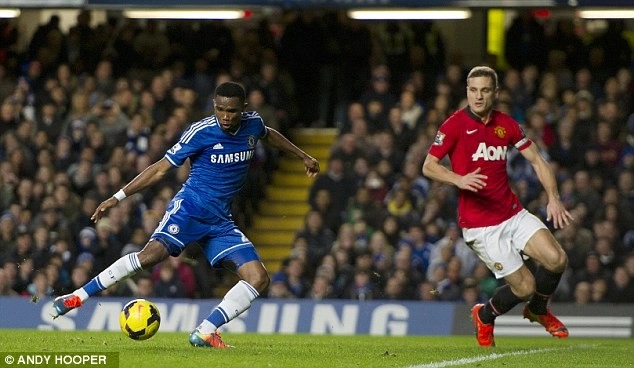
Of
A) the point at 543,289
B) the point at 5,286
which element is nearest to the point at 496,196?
the point at 543,289

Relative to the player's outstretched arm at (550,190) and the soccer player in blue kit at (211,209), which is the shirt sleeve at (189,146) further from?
the player's outstretched arm at (550,190)

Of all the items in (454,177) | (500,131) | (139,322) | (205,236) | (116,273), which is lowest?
(139,322)

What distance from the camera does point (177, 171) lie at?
18.8 m

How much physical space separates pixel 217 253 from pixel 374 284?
645 cm

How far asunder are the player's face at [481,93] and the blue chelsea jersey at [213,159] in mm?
1713

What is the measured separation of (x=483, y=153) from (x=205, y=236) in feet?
7.58

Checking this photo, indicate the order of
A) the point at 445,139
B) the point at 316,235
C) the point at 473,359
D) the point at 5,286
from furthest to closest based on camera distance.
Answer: the point at 316,235 → the point at 5,286 → the point at 445,139 → the point at 473,359

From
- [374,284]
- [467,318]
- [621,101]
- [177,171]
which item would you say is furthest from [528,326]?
[177,171]

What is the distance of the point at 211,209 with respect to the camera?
36.2 feet

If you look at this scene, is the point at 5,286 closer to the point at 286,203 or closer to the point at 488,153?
the point at 286,203

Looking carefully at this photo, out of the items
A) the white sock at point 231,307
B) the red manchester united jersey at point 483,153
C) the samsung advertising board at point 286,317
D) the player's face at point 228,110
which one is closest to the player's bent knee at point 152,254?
the white sock at point 231,307

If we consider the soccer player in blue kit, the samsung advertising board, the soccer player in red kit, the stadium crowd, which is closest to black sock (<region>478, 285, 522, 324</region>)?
the soccer player in red kit

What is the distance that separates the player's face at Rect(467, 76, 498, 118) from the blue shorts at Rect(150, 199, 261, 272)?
2108mm

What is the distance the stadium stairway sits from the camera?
1967 cm
